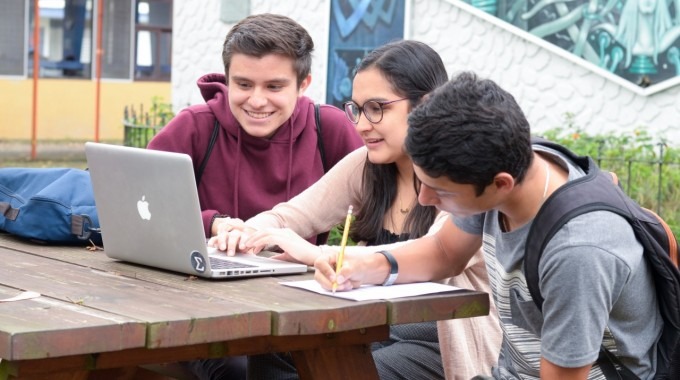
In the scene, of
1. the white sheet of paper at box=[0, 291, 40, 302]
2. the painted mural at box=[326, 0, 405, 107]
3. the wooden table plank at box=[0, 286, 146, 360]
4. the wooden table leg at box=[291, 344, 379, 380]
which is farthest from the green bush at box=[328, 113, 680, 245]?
the wooden table plank at box=[0, 286, 146, 360]

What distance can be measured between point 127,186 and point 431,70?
0.94 meters

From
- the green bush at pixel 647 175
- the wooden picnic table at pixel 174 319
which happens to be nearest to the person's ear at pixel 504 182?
the wooden picnic table at pixel 174 319

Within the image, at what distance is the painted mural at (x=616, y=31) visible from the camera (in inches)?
310

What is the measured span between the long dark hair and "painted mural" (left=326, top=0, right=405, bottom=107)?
6.13 m

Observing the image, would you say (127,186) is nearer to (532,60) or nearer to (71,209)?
(71,209)

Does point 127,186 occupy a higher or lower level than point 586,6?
lower

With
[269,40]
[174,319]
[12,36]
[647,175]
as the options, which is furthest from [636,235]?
[12,36]

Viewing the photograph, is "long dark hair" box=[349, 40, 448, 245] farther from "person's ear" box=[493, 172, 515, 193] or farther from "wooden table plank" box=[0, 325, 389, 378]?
"person's ear" box=[493, 172, 515, 193]

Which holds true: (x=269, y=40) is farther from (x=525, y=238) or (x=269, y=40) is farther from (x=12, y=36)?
(x=12, y=36)

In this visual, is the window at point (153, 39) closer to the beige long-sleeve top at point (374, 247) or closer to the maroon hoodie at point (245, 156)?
the maroon hoodie at point (245, 156)

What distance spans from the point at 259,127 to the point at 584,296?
71.4 inches

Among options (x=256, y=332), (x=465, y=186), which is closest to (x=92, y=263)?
(x=256, y=332)

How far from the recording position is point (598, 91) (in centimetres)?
841

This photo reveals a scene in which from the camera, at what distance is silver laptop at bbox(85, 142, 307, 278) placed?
9.43 ft
